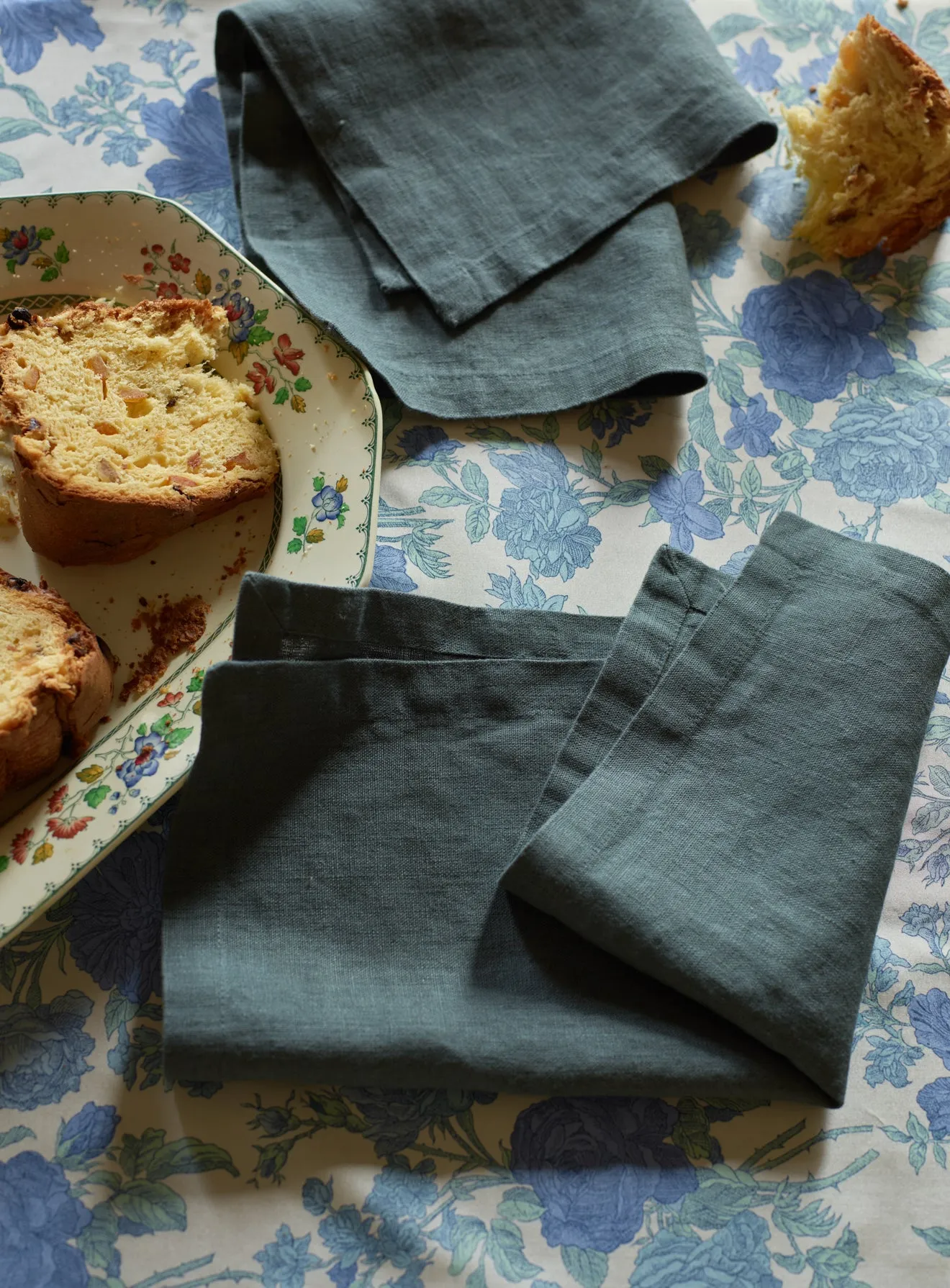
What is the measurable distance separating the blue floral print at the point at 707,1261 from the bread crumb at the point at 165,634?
82 centimetres

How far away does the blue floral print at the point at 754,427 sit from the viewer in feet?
4.96

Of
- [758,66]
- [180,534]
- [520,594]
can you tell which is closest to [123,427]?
[180,534]

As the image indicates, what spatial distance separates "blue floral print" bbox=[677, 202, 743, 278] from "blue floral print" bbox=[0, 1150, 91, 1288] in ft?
4.79

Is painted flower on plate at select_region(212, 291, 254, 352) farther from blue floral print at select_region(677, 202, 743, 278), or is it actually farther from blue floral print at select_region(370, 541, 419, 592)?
blue floral print at select_region(677, 202, 743, 278)

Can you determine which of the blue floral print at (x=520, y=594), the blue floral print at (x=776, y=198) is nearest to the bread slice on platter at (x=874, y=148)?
the blue floral print at (x=776, y=198)

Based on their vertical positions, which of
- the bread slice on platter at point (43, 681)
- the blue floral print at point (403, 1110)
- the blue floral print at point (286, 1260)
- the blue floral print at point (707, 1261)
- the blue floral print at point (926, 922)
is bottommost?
the blue floral print at point (286, 1260)

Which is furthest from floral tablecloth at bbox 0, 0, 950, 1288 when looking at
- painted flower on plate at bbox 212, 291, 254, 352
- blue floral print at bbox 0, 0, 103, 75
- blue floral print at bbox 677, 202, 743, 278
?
blue floral print at bbox 0, 0, 103, 75

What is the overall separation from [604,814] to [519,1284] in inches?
17.5

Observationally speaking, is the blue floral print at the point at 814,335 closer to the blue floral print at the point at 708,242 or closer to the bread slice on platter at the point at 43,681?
the blue floral print at the point at 708,242

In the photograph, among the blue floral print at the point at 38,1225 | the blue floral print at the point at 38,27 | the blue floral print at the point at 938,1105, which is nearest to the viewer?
the blue floral print at the point at 38,1225

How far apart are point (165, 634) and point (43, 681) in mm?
191

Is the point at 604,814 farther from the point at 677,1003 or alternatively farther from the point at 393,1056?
the point at 393,1056

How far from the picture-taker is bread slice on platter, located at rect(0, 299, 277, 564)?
131 cm

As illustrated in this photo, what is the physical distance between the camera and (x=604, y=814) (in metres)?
1.09
